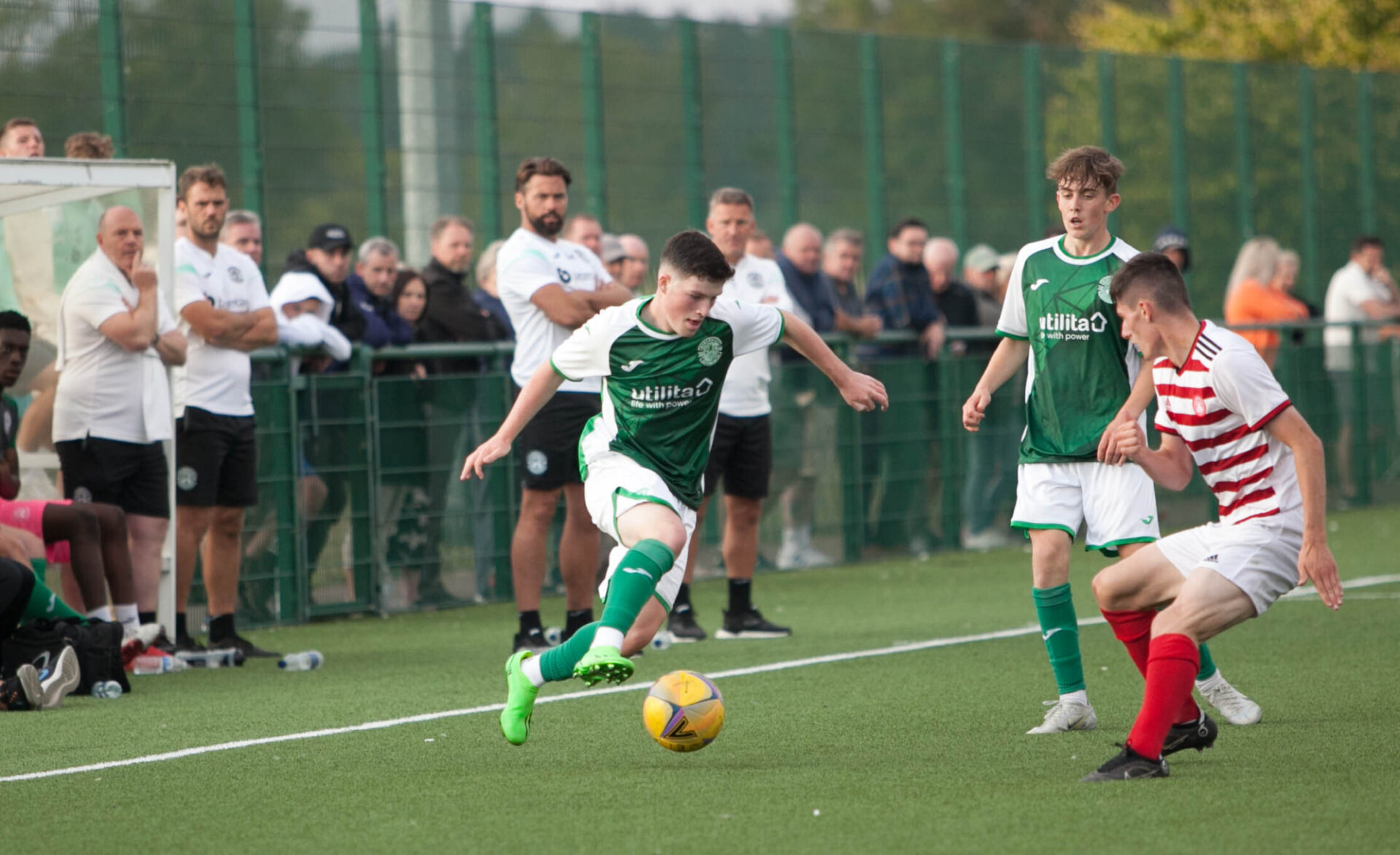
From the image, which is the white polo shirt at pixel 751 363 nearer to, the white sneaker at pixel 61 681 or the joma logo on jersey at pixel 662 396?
the joma logo on jersey at pixel 662 396

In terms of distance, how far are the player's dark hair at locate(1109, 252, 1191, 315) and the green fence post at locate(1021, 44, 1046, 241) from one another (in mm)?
12284

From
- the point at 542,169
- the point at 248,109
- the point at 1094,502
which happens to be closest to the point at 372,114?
the point at 248,109

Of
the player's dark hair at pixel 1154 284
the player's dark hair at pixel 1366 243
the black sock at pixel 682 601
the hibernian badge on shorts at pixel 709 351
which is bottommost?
the black sock at pixel 682 601

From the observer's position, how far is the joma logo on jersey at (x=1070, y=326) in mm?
6902

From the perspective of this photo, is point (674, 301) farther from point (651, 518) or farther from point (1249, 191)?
point (1249, 191)

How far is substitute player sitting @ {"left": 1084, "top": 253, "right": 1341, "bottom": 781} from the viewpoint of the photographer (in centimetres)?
561

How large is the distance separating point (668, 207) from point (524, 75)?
1760 millimetres

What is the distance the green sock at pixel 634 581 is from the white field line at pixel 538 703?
137cm

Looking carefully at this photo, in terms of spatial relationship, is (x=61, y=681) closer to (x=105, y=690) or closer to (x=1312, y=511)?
(x=105, y=690)

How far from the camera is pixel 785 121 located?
16078 mm

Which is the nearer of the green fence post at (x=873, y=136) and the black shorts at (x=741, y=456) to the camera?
the black shorts at (x=741, y=456)

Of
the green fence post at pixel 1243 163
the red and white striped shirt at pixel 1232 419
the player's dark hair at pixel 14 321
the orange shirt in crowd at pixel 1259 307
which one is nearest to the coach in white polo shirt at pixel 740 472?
the player's dark hair at pixel 14 321

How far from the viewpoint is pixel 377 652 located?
9.72 meters

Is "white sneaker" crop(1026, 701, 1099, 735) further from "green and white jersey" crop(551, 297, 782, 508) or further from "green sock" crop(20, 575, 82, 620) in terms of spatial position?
"green sock" crop(20, 575, 82, 620)
